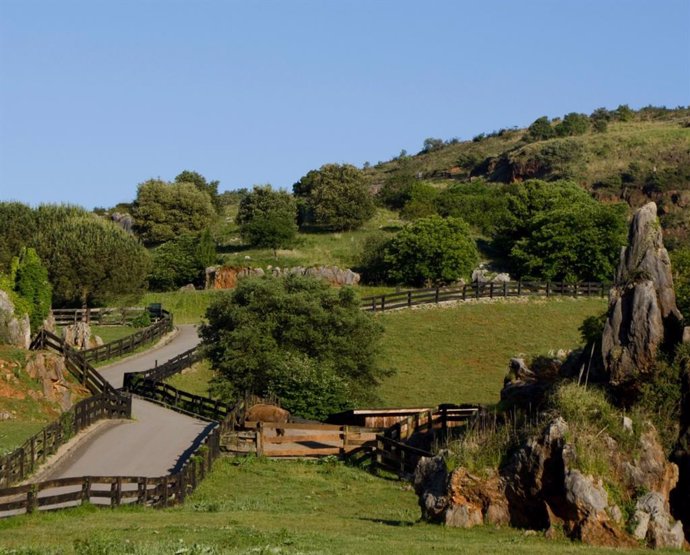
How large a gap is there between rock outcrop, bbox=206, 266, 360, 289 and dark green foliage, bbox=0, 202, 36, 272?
47.4 feet

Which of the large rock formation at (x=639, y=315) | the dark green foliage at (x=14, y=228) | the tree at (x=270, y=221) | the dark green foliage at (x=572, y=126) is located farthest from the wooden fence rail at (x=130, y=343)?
the dark green foliage at (x=572, y=126)

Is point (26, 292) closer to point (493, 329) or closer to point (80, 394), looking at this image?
point (80, 394)

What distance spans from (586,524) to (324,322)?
32007 mm

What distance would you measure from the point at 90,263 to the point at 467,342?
28933mm

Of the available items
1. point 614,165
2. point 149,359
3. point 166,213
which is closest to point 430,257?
point 149,359

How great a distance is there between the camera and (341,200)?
11488 cm

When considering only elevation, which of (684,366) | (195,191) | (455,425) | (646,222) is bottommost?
(455,425)

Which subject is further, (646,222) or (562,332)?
(562,332)

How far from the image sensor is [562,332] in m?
71.8

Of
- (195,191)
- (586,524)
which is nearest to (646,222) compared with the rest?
(586,524)

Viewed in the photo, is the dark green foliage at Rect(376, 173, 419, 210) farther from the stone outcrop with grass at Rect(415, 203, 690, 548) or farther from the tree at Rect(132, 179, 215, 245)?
the stone outcrop with grass at Rect(415, 203, 690, 548)

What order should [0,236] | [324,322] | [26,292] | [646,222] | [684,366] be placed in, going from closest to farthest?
[684,366] → [646,222] → [324,322] → [26,292] → [0,236]

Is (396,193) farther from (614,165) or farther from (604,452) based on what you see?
(604,452)

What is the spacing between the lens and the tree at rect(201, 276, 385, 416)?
170 ft
